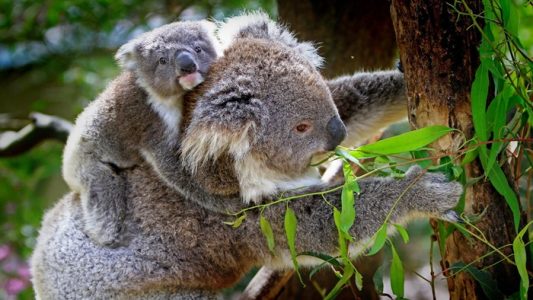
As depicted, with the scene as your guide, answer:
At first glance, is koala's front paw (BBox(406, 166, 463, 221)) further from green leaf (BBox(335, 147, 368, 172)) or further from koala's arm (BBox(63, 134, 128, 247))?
koala's arm (BBox(63, 134, 128, 247))

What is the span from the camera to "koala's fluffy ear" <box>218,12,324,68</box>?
9.47 ft

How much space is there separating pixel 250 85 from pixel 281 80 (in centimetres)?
13

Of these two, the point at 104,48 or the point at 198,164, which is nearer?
the point at 198,164

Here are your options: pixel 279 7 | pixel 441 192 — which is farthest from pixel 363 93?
pixel 279 7

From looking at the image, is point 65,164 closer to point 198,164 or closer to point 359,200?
point 198,164

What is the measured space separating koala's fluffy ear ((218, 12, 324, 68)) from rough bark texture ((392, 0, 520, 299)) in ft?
1.96

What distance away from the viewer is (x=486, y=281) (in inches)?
92.8

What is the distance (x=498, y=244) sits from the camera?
2.39 m

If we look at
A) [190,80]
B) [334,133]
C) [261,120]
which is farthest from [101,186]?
[334,133]

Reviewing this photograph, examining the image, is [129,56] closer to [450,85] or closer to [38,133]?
[450,85]

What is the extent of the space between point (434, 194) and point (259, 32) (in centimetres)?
108

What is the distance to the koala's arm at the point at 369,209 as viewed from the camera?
7.88ft

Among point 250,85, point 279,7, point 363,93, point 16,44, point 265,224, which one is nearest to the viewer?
point 265,224

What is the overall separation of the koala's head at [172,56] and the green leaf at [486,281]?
1.28 meters
